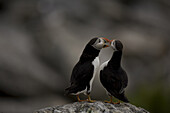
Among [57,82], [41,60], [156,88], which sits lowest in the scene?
[156,88]

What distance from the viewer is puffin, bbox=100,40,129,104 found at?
7.18 metres

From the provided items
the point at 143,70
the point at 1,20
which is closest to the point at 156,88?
the point at 143,70

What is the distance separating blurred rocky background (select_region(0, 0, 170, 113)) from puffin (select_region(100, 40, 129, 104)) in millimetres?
5988

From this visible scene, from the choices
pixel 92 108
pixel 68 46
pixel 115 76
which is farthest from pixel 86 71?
pixel 68 46

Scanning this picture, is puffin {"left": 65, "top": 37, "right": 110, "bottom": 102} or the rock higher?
puffin {"left": 65, "top": 37, "right": 110, "bottom": 102}

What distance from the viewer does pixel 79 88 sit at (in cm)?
745

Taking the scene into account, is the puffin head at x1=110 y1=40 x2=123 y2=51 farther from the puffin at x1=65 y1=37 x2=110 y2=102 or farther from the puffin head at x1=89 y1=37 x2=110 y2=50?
the puffin at x1=65 y1=37 x2=110 y2=102

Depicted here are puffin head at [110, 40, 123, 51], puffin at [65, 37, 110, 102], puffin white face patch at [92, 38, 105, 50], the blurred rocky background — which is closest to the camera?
puffin head at [110, 40, 123, 51]

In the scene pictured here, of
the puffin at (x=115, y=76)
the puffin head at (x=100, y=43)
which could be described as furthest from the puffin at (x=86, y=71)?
the puffin at (x=115, y=76)

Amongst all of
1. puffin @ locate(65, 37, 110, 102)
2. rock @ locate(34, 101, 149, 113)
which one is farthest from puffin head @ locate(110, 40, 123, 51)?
rock @ locate(34, 101, 149, 113)

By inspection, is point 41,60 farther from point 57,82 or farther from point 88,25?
point 88,25

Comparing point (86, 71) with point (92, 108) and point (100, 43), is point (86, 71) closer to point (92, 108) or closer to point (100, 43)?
point (100, 43)

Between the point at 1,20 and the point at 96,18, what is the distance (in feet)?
18.6

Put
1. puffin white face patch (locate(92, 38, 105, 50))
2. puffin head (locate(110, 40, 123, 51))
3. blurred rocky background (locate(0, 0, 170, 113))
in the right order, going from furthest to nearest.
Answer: blurred rocky background (locate(0, 0, 170, 113)), puffin white face patch (locate(92, 38, 105, 50)), puffin head (locate(110, 40, 123, 51))
